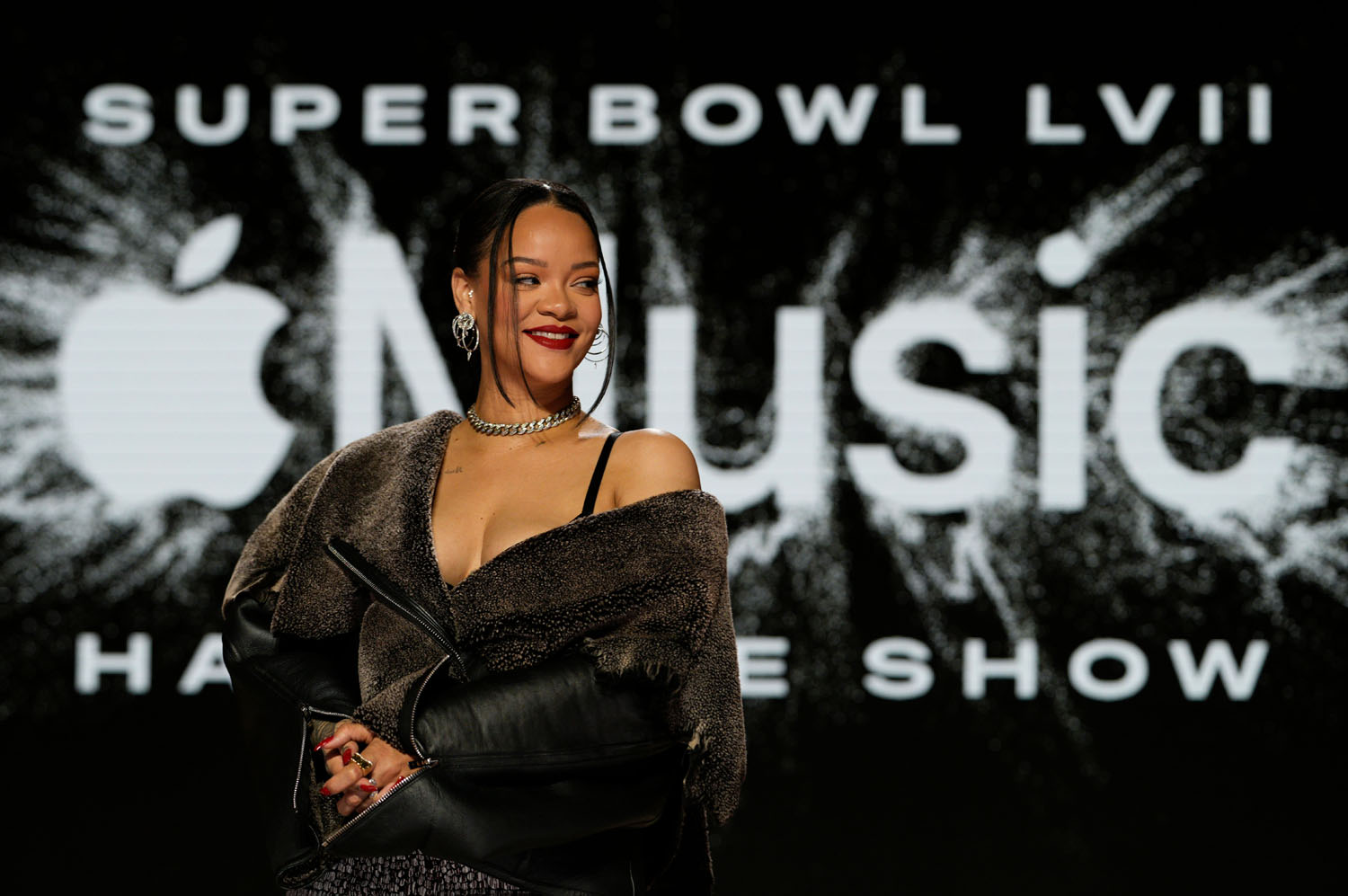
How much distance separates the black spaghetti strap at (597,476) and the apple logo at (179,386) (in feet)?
7.86

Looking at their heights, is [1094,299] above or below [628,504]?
above

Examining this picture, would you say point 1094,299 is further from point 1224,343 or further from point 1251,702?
point 1251,702

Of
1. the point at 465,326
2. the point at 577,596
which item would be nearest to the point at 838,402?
the point at 465,326

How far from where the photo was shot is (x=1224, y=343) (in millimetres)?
3594

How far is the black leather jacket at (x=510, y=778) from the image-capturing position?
1.25 m

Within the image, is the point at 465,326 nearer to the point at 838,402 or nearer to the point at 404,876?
the point at 404,876

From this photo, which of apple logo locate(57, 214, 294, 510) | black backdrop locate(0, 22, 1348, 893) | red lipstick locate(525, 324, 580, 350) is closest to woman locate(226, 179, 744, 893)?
red lipstick locate(525, 324, 580, 350)

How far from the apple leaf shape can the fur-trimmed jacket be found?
7.94ft

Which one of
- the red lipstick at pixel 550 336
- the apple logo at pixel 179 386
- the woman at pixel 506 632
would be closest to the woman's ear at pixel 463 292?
the woman at pixel 506 632

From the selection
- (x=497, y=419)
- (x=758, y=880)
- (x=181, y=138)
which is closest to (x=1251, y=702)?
(x=758, y=880)

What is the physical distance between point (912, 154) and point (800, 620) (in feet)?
4.01

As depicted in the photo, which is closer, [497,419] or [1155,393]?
[497,419]

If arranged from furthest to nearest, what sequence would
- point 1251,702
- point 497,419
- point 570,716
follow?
point 1251,702, point 497,419, point 570,716

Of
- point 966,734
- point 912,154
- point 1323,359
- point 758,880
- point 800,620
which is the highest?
point 912,154
